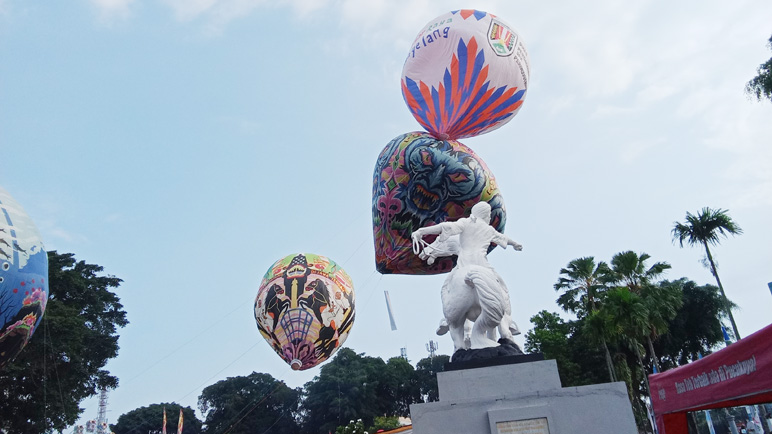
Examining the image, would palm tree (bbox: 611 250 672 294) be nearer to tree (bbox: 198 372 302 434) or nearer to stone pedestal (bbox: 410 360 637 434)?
stone pedestal (bbox: 410 360 637 434)

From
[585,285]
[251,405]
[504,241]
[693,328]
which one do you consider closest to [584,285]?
[585,285]

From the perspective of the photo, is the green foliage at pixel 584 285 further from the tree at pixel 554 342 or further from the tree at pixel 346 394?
the tree at pixel 346 394

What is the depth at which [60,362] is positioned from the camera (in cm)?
2364

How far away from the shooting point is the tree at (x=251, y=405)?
51.2m

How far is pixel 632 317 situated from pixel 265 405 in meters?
43.0

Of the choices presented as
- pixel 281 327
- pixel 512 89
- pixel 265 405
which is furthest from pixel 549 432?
pixel 265 405

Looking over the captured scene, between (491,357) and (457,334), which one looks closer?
(491,357)

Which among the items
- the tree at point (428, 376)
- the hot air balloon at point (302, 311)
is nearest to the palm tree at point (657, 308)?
the hot air balloon at point (302, 311)

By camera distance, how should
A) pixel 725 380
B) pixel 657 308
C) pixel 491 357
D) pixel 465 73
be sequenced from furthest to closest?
1. pixel 657 308
2. pixel 465 73
3. pixel 491 357
4. pixel 725 380

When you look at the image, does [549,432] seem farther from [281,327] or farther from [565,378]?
[565,378]

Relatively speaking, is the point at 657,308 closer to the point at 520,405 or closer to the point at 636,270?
the point at 636,270

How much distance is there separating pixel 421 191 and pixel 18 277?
32.3ft

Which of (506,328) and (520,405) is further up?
(506,328)

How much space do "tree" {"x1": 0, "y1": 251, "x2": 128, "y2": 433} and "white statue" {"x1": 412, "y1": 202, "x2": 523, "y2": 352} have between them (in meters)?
21.8
